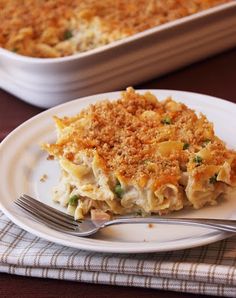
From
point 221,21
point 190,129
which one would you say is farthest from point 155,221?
point 221,21

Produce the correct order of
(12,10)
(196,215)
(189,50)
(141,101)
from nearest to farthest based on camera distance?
(196,215) → (141,101) → (189,50) → (12,10)

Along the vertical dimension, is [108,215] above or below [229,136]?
below

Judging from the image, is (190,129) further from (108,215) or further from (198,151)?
(108,215)

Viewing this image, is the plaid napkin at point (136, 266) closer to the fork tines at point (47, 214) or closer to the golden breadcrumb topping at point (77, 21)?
the fork tines at point (47, 214)

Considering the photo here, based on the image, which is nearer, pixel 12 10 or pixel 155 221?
pixel 155 221

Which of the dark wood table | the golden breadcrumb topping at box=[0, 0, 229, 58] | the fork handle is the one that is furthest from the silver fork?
the golden breadcrumb topping at box=[0, 0, 229, 58]

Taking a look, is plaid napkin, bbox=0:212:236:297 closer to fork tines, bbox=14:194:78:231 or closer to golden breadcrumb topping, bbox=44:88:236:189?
fork tines, bbox=14:194:78:231
